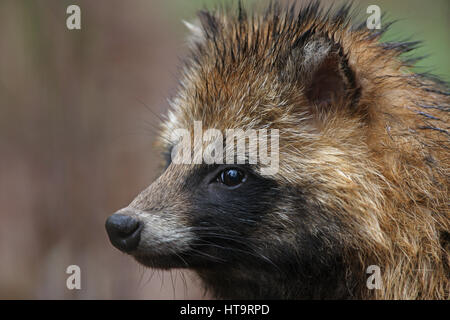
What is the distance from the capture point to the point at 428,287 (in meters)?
4.62

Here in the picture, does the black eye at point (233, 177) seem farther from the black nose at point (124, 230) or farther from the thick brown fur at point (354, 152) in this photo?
the black nose at point (124, 230)

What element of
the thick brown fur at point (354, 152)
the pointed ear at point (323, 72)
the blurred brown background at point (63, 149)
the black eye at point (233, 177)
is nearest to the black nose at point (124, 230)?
the thick brown fur at point (354, 152)

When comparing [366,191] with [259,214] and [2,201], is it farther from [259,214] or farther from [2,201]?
[2,201]

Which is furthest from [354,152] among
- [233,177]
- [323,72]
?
[233,177]

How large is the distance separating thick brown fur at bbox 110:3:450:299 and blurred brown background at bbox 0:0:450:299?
2.83 metres

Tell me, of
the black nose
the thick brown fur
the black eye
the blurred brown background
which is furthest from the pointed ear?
the blurred brown background

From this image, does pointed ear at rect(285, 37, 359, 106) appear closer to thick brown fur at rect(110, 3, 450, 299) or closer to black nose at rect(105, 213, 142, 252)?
thick brown fur at rect(110, 3, 450, 299)

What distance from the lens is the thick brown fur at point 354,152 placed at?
4582 millimetres

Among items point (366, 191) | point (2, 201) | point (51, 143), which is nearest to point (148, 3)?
point (51, 143)

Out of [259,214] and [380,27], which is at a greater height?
[380,27]

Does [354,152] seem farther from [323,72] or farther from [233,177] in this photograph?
[233,177]

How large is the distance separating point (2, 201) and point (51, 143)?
1.19 m

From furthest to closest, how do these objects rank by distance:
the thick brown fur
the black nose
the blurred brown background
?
the blurred brown background < the thick brown fur < the black nose

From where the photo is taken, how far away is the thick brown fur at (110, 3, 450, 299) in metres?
4.58
